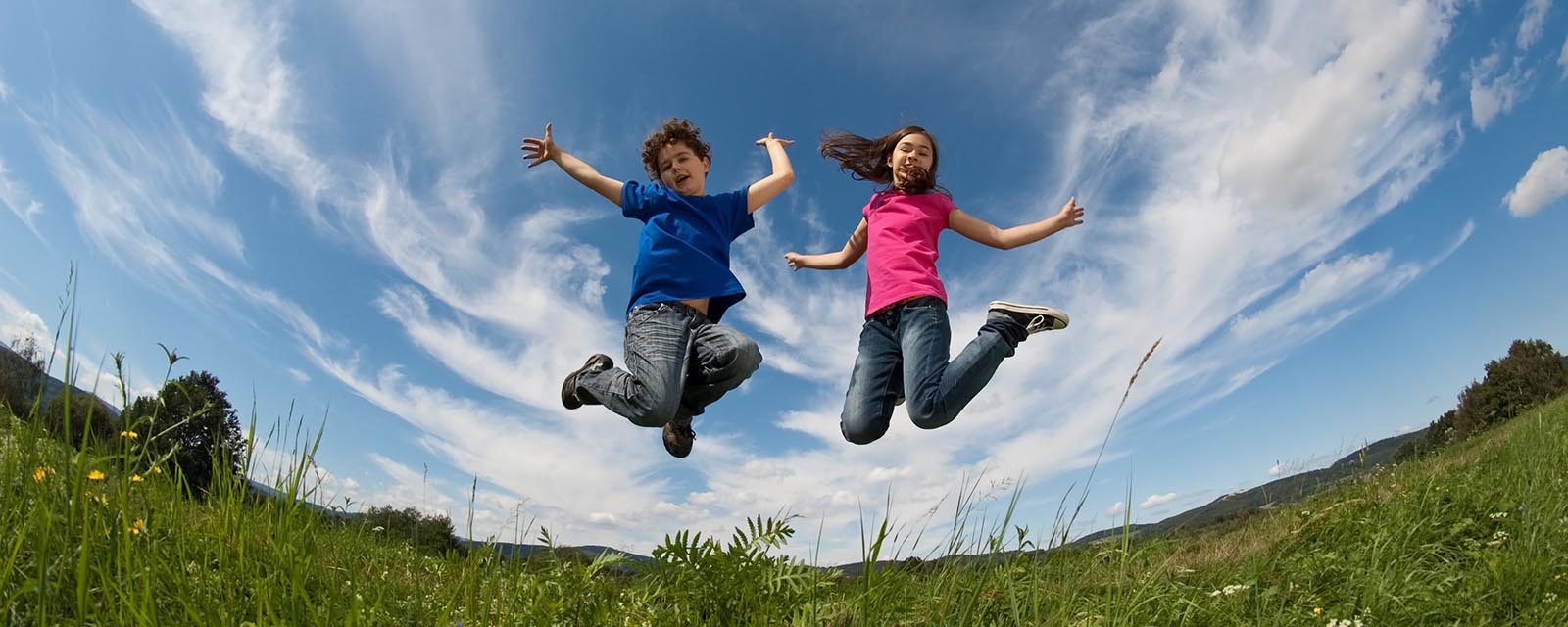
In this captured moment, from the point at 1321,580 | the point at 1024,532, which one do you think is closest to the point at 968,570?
the point at 1024,532

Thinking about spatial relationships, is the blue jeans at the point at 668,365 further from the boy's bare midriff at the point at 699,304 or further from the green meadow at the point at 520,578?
the green meadow at the point at 520,578

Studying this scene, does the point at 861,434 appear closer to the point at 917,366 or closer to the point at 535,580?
the point at 917,366

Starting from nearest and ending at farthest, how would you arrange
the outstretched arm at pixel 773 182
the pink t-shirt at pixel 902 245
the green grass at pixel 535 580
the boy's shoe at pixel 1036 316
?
1. the green grass at pixel 535 580
2. the boy's shoe at pixel 1036 316
3. the pink t-shirt at pixel 902 245
4. the outstretched arm at pixel 773 182

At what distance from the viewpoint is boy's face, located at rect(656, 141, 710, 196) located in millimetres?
5828

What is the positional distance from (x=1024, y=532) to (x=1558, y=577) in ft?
8.01

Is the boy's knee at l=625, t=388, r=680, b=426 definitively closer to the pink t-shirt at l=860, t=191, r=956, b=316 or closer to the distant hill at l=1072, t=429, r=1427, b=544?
the pink t-shirt at l=860, t=191, r=956, b=316

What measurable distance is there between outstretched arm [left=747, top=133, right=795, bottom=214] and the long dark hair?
835 millimetres

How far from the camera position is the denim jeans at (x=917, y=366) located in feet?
15.8

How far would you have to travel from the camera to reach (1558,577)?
10.8ft

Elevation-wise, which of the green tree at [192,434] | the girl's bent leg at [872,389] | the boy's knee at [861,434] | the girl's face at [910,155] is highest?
the girl's face at [910,155]

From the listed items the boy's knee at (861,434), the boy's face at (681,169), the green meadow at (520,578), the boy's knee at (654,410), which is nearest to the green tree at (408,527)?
the green meadow at (520,578)

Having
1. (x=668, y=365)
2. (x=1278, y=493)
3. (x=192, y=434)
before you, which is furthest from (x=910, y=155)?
(x=192, y=434)

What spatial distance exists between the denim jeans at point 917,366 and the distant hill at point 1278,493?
4.20ft

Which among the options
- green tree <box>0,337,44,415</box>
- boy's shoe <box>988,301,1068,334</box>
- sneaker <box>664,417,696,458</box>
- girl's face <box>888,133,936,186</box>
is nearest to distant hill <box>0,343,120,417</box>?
green tree <box>0,337,44,415</box>
